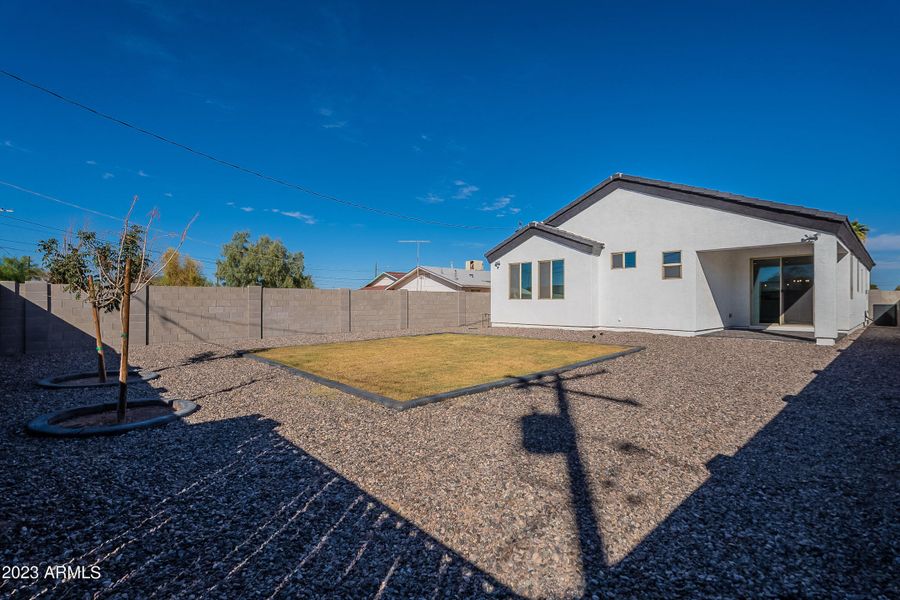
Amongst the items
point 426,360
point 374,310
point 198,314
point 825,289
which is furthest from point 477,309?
point 825,289

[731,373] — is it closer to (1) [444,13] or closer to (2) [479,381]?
(2) [479,381]

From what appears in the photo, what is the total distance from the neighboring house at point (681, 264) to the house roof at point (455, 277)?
15258mm

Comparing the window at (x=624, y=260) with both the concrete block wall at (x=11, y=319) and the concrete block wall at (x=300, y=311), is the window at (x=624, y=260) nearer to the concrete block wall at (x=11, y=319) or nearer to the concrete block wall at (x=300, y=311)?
the concrete block wall at (x=300, y=311)

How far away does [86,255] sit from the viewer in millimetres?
5906

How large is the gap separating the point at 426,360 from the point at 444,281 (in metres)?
22.8

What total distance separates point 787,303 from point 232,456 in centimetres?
1663

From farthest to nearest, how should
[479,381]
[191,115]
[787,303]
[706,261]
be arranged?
[191,115] < [787,303] < [706,261] < [479,381]

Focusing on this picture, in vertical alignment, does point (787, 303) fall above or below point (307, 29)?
below

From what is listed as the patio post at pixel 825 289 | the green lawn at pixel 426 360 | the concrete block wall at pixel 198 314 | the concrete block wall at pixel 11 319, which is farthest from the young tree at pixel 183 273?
the patio post at pixel 825 289

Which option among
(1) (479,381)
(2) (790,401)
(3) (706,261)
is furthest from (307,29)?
(2) (790,401)

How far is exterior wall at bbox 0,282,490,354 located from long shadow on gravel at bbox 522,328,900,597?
12011mm

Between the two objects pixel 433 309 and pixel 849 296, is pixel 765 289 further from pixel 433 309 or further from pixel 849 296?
pixel 433 309

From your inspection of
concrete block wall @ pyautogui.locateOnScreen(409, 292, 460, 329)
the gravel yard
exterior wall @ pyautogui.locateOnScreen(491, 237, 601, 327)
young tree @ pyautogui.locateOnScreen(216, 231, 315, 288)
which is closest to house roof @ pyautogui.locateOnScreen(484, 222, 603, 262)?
exterior wall @ pyautogui.locateOnScreen(491, 237, 601, 327)

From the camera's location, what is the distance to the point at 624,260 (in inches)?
532
